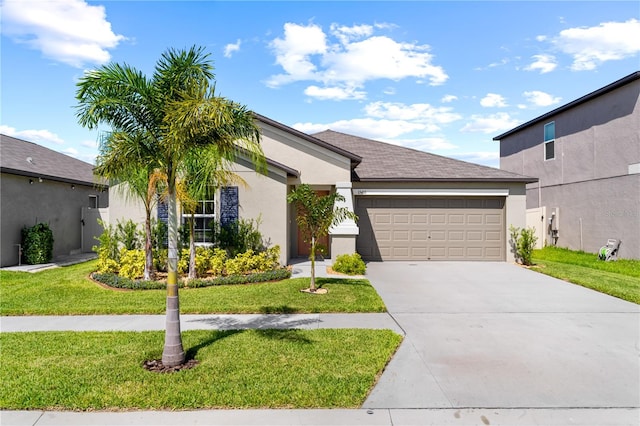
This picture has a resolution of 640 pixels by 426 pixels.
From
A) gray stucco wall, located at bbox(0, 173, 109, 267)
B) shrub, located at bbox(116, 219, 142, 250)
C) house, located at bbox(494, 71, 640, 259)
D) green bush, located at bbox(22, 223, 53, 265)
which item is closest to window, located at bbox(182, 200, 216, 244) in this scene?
shrub, located at bbox(116, 219, 142, 250)

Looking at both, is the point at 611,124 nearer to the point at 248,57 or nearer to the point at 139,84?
the point at 248,57

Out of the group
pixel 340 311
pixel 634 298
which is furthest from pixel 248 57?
pixel 634 298

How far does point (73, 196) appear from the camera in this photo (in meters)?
16.1

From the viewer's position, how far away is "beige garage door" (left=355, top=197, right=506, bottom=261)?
14.9 meters

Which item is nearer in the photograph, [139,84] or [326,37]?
[139,84]

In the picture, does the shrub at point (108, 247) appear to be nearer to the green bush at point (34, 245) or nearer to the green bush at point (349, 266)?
the green bush at point (34, 245)

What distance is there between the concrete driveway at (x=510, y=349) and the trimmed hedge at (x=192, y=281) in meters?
3.02

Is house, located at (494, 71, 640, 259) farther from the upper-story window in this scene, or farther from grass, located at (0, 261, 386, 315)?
grass, located at (0, 261, 386, 315)

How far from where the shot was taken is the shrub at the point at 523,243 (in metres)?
13.6

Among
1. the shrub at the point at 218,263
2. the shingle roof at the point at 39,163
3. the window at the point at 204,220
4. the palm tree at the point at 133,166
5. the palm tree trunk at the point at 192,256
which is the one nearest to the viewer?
the palm tree at the point at 133,166

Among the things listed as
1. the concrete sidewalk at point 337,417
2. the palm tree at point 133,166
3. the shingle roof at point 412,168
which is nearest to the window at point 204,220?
the palm tree at point 133,166

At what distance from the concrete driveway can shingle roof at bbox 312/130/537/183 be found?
17.8 feet

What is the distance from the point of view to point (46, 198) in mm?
14398

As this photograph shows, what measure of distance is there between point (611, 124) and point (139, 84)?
17.7 m
